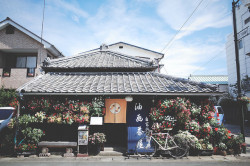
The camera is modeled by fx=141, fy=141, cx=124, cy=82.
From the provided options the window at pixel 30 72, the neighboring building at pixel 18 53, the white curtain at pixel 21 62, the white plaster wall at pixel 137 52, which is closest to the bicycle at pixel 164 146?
the neighboring building at pixel 18 53

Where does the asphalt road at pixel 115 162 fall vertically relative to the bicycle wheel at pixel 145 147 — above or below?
below

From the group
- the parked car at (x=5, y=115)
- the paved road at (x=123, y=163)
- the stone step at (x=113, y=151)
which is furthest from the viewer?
the parked car at (x=5, y=115)

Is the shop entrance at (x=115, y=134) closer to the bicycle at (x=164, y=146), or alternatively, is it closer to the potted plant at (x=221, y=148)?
the bicycle at (x=164, y=146)

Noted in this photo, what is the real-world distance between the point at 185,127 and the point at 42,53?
15300 mm

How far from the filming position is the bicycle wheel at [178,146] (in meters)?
7.18

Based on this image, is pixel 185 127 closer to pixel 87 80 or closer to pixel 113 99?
pixel 113 99

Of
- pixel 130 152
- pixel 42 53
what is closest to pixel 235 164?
pixel 130 152

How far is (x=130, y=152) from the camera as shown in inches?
299

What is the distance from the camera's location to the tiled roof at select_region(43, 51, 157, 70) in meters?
10.9

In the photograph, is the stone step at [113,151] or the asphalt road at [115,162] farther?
the stone step at [113,151]

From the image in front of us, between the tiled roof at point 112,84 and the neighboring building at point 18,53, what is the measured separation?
5879 mm

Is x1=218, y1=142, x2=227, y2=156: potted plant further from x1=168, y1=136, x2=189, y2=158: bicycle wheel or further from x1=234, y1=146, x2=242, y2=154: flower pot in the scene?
x1=168, y1=136, x2=189, y2=158: bicycle wheel

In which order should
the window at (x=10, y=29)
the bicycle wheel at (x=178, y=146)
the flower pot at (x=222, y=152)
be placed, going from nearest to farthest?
the bicycle wheel at (x=178, y=146) < the flower pot at (x=222, y=152) < the window at (x=10, y=29)

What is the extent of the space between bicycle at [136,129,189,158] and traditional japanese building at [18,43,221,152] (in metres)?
0.50
